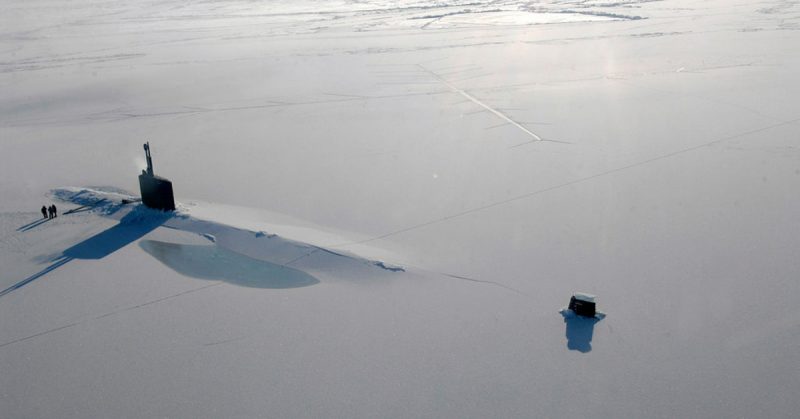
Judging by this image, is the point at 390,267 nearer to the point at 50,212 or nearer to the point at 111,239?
A: the point at 111,239

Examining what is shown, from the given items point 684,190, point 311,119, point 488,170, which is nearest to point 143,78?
point 311,119

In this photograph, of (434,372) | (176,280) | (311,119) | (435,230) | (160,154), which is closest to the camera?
(434,372)

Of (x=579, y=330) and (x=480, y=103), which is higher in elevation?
(x=480, y=103)

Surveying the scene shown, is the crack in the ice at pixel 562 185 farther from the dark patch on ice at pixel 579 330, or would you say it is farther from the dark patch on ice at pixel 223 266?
the dark patch on ice at pixel 579 330

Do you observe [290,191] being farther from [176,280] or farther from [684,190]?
[684,190]

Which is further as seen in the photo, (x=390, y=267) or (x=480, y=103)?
(x=480, y=103)

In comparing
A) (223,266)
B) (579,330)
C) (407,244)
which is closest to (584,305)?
(579,330)
